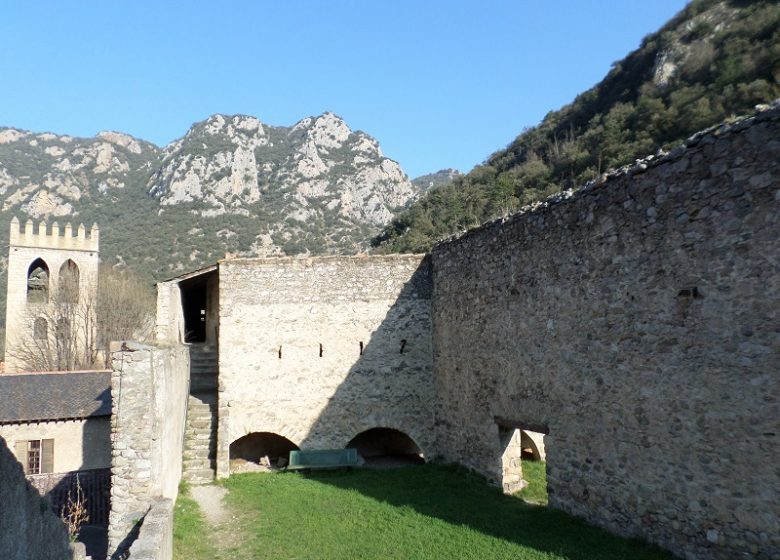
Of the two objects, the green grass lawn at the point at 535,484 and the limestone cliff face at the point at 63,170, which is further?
the limestone cliff face at the point at 63,170

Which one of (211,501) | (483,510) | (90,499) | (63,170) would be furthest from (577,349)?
(63,170)

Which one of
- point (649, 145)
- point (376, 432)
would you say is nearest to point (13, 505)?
point (376, 432)

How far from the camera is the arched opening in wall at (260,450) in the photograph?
14.5 meters

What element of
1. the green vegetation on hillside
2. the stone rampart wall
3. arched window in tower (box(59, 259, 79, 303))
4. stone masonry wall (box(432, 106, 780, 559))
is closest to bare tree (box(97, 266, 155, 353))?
arched window in tower (box(59, 259, 79, 303))

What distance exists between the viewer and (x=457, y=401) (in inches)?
488

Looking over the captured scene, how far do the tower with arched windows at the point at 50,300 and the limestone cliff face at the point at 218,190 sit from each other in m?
10.4

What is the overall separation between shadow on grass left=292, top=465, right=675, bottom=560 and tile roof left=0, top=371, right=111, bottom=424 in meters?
12.5

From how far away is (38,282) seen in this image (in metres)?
42.4

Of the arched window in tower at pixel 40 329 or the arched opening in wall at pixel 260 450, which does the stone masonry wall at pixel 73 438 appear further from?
the arched window in tower at pixel 40 329

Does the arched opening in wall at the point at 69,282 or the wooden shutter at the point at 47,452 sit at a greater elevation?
the arched opening in wall at the point at 69,282

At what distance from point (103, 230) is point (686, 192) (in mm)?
67186

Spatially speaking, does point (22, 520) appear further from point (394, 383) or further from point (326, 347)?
point (394, 383)

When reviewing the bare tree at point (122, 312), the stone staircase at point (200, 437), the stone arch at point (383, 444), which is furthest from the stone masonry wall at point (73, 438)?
the bare tree at point (122, 312)

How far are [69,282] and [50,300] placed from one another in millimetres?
1802
